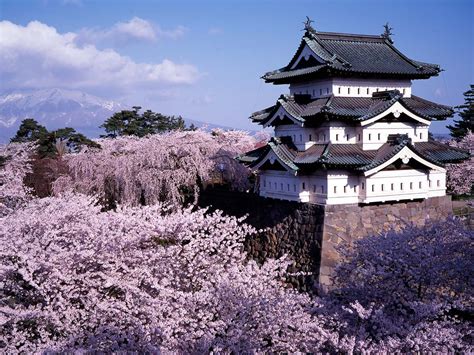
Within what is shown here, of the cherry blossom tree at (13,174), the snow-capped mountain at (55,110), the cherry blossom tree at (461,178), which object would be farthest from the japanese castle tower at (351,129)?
the snow-capped mountain at (55,110)

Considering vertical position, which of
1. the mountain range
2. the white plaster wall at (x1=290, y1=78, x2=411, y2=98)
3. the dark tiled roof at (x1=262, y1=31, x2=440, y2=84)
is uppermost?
the mountain range

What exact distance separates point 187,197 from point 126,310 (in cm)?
1274

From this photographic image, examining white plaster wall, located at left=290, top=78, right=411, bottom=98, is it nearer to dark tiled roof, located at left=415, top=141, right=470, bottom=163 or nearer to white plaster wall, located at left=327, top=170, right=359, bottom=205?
dark tiled roof, located at left=415, top=141, right=470, bottom=163

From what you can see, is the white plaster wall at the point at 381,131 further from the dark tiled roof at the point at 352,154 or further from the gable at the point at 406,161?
the gable at the point at 406,161

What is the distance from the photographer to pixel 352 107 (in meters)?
14.5

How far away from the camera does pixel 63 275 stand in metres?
8.18

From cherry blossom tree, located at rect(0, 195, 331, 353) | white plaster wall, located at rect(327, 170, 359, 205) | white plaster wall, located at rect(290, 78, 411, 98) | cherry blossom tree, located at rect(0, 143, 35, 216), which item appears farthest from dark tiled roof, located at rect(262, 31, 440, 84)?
cherry blossom tree, located at rect(0, 143, 35, 216)

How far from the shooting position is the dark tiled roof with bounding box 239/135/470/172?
13.7m

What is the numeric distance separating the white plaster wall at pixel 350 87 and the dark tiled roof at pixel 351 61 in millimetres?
346

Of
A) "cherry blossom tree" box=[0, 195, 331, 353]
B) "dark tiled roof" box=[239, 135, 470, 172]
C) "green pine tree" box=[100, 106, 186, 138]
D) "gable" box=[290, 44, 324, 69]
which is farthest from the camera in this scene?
"green pine tree" box=[100, 106, 186, 138]

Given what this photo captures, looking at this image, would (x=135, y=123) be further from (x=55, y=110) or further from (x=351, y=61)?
(x=55, y=110)

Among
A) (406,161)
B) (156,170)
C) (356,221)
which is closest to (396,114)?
(406,161)

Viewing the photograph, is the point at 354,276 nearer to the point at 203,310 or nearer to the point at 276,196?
the point at 203,310

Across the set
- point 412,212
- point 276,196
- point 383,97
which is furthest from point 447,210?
point 276,196
